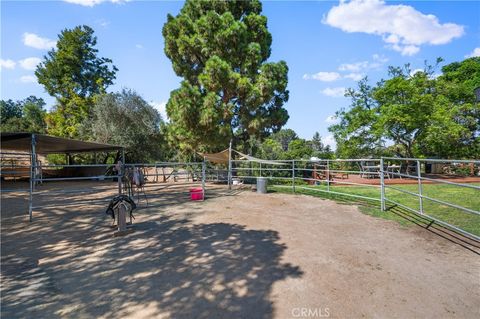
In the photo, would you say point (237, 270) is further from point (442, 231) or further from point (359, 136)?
point (359, 136)

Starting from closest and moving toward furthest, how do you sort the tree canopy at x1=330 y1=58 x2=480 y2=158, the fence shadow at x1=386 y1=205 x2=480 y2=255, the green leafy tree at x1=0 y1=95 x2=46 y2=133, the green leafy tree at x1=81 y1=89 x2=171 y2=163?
1. the fence shadow at x1=386 y1=205 x2=480 y2=255
2. the tree canopy at x1=330 y1=58 x2=480 y2=158
3. the green leafy tree at x1=81 y1=89 x2=171 y2=163
4. the green leafy tree at x1=0 y1=95 x2=46 y2=133

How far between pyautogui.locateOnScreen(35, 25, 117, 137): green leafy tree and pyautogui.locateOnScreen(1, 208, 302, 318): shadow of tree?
23.3m

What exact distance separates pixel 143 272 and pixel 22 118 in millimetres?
48216

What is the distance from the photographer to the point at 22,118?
4003 centimetres

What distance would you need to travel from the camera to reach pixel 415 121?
674 inches

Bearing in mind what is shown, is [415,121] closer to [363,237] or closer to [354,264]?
[363,237]

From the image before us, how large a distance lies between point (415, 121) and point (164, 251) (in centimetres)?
1809

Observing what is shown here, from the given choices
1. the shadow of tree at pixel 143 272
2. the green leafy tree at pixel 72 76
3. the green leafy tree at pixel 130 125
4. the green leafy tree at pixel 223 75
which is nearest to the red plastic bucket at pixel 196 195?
the shadow of tree at pixel 143 272

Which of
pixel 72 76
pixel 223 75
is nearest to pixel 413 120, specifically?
pixel 223 75

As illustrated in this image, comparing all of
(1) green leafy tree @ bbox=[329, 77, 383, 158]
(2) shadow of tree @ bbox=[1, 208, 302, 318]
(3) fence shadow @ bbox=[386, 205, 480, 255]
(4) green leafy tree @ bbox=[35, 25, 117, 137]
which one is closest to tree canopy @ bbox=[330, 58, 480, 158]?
(1) green leafy tree @ bbox=[329, 77, 383, 158]

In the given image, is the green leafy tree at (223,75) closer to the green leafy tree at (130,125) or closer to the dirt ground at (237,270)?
the green leafy tree at (130,125)

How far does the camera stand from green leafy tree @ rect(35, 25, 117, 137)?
998 inches

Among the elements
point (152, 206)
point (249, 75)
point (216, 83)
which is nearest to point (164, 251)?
point (152, 206)

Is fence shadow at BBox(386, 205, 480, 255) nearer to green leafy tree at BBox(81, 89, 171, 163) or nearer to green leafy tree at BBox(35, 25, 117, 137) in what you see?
green leafy tree at BBox(81, 89, 171, 163)
